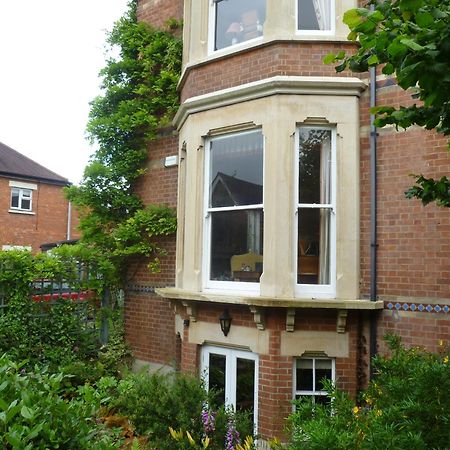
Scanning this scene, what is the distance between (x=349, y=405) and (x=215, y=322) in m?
2.86

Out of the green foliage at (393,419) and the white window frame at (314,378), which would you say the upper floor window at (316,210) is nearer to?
the white window frame at (314,378)

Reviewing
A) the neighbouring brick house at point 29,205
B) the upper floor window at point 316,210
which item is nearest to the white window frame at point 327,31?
the upper floor window at point 316,210

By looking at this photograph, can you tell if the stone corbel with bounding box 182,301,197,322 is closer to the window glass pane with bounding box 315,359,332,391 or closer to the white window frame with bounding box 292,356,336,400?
the white window frame with bounding box 292,356,336,400

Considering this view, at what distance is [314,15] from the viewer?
6875 mm

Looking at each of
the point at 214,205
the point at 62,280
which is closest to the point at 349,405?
the point at 214,205

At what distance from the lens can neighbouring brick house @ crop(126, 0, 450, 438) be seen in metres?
6.18

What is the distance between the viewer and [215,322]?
22.9ft

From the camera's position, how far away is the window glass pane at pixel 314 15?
6.82 m

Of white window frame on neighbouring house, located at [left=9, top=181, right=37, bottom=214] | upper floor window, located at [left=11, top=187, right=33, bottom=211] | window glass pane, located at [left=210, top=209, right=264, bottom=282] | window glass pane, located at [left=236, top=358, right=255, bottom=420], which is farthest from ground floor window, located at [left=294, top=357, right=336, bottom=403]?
upper floor window, located at [left=11, top=187, right=33, bottom=211]

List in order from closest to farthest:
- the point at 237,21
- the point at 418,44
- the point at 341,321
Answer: the point at 418,44 → the point at 341,321 → the point at 237,21

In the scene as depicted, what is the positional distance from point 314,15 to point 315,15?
1cm

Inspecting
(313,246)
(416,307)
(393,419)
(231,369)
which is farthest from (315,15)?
(393,419)

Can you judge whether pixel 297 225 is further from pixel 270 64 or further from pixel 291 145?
pixel 270 64

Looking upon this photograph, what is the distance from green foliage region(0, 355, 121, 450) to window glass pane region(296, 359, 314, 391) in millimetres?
3625
